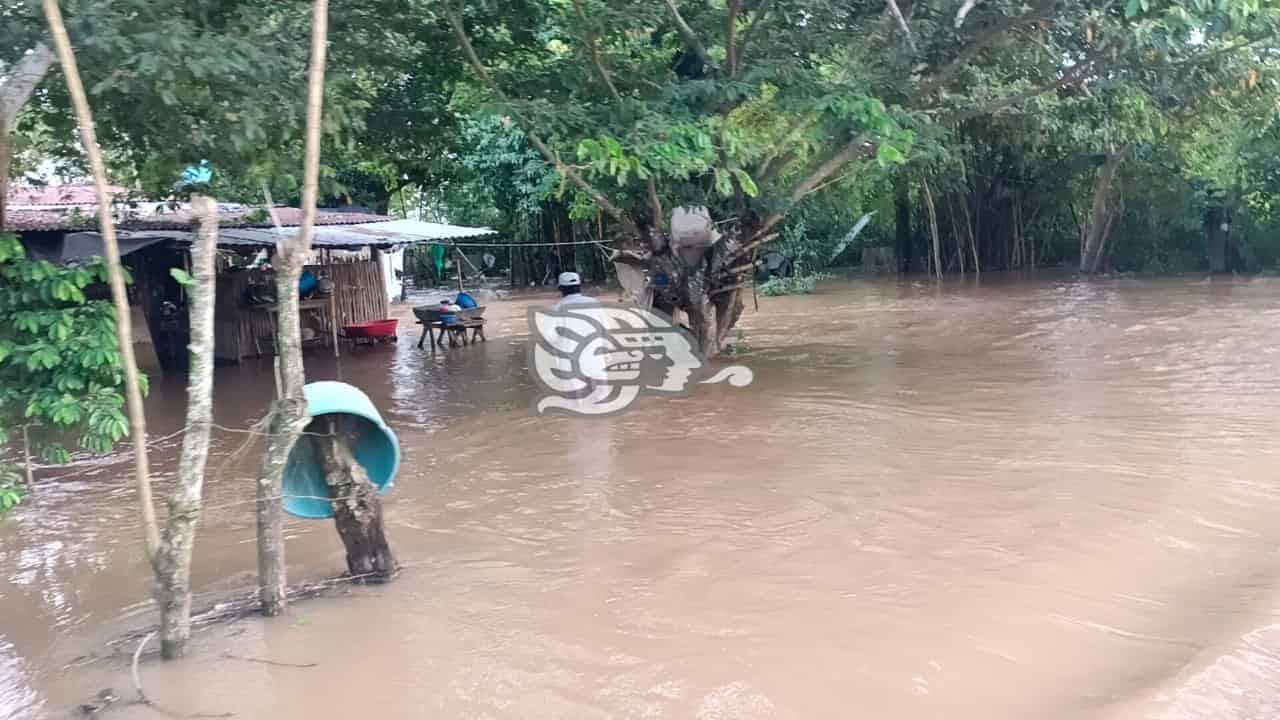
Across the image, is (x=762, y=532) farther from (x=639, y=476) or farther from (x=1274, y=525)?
(x=1274, y=525)

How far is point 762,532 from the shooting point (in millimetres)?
5586

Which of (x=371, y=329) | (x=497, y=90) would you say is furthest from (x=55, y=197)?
(x=497, y=90)

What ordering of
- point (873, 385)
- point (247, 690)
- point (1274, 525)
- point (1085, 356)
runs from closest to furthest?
point (247, 690), point (1274, 525), point (873, 385), point (1085, 356)

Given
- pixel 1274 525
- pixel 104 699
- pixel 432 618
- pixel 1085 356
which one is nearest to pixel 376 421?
pixel 432 618

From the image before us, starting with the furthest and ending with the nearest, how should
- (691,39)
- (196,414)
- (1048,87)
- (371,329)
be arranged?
(371,329), (1048,87), (691,39), (196,414)

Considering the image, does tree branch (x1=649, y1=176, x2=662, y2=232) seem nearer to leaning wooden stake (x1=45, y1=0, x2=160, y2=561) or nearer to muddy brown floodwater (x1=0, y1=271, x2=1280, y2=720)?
muddy brown floodwater (x1=0, y1=271, x2=1280, y2=720)

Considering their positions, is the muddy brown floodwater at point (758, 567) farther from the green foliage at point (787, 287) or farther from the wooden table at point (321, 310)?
the green foliage at point (787, 287)

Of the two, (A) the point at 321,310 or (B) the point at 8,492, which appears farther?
(A) the point at 321,310

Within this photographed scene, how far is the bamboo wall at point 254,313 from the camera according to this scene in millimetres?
14492

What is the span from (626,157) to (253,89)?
2.76 meters

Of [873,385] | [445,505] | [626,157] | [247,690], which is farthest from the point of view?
[873,385]

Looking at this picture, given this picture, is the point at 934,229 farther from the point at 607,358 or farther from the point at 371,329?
the point at 607,358

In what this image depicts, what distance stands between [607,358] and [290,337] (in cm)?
669

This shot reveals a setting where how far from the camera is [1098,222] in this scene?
878 inches
